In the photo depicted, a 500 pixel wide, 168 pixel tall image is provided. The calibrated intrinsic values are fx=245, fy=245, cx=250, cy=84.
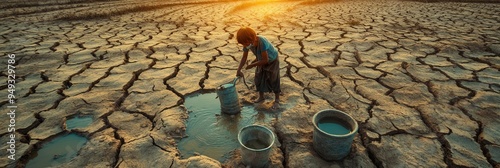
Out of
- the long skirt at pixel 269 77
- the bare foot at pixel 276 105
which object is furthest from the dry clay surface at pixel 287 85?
the long skirt at pixel 269 77

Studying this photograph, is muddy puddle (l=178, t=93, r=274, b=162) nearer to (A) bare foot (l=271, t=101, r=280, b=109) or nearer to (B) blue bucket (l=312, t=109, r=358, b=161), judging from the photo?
(A) bare foot (l=271, t=101, r=280, b=109)

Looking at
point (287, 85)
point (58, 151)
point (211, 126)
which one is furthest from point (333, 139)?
point (58, 151)

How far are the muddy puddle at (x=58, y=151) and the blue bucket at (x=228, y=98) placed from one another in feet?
3.29

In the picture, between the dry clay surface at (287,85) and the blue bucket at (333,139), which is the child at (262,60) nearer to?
the dry clay surface at (287,85)

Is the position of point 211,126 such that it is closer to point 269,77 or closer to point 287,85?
point 269,77

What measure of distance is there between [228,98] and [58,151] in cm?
121

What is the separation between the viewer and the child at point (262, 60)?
175 cm

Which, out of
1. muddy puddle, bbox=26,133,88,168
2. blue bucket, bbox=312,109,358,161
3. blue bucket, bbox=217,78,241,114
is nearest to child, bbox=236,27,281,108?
blue bucket, bbox=217,78,241,114

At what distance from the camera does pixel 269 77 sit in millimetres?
2102

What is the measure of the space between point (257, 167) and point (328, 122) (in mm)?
580

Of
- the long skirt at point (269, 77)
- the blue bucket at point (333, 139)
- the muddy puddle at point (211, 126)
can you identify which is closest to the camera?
the blue bucket at point (333, 139)

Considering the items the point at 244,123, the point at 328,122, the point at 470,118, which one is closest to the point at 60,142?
the point at 244,123

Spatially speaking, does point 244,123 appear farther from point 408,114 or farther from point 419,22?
point 419,22

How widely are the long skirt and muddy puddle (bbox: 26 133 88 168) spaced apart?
1.38 metres
